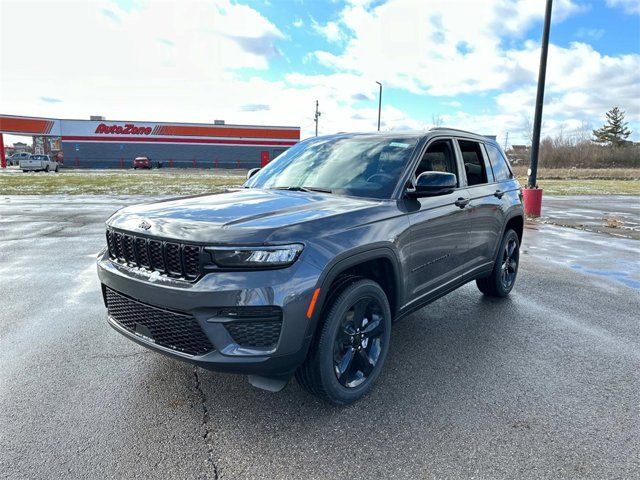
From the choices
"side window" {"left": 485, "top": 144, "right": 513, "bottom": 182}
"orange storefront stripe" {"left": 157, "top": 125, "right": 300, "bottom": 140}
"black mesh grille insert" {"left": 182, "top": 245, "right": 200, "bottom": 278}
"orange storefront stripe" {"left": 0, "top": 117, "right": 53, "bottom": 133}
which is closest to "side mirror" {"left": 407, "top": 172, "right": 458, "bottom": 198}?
"black mesh grille insert" {"left": 182, "top": 245, "right": 200, "bottom": 278}

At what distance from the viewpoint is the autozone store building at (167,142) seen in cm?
5266

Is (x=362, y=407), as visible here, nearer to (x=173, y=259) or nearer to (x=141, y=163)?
(x=173, y=259)

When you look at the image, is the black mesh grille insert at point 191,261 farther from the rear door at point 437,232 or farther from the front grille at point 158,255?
the rear door at point 437,232

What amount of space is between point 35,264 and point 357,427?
614cm

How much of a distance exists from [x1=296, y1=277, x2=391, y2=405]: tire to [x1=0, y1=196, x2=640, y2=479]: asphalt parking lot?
0.54ft

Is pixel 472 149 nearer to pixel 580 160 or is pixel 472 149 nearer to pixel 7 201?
pixel 7 201

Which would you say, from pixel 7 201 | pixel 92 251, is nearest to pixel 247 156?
pixel 7 201

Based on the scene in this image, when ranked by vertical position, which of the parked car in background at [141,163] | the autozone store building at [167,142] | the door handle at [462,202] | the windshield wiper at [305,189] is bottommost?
the door handle at [462,202]

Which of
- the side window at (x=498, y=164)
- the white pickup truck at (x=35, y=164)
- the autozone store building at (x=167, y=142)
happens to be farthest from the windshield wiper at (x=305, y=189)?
the autozone store building at (x=167, y=142)

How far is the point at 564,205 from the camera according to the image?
16.9 meters

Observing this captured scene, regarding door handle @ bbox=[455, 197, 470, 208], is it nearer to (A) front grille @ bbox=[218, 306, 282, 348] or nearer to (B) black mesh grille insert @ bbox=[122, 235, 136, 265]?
(A) front grille @ bbox=[218, 306, 282, 348]

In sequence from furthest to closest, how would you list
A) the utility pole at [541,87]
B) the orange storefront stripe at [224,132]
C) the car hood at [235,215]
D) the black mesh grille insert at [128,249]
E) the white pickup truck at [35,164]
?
the orange storefront stripe at [224,132], the white pickup truck at [35,164], the utility pole at [541,87], the black mesh grille insert at [128,249], the car hood at [235,215]

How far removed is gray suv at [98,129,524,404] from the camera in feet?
8.32

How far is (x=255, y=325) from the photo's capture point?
253 cm
